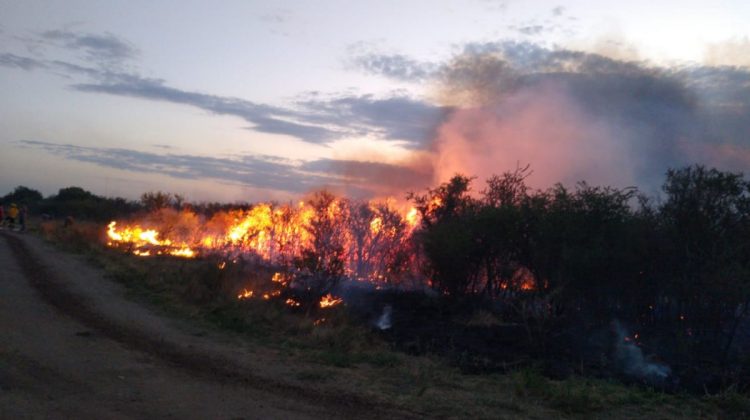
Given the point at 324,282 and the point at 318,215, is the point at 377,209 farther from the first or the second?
the point at 324,282

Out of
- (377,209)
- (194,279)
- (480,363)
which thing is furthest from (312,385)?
(377,209)

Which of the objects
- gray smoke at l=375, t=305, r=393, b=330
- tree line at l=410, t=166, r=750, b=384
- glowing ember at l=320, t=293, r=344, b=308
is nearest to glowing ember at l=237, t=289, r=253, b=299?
glowing ember at l=320, t=293, r=344, b=308

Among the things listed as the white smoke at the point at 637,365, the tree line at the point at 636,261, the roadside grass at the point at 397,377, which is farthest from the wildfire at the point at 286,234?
the white smoke at the point at 637,365

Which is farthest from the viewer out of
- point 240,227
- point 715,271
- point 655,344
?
point 240,227

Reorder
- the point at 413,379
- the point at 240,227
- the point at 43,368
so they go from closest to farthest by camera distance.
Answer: the point at 43,368
the point at 413,379
the point at 240,227

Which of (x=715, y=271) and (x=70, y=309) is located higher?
(x=715, y=271)

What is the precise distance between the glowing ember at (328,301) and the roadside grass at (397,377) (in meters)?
0.40

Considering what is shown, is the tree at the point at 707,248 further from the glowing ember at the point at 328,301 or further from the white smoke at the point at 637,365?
the glowing ember at the point at 328,301

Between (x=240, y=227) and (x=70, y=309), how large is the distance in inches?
747

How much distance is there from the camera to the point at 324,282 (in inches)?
746

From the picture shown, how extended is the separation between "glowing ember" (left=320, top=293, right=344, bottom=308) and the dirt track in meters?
4.35

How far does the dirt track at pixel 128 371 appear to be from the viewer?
8328mm

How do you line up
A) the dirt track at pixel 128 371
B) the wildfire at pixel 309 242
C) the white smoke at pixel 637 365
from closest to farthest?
the dirt track at pixel 128 371 < the white smoke at pixel 637 365 < the wildfire at pixel 309 242

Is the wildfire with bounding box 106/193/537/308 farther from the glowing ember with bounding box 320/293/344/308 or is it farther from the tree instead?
the tree
